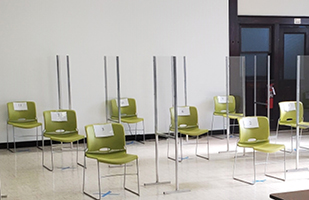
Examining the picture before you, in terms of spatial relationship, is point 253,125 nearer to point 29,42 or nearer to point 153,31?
point 153,31

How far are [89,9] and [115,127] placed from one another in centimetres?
388

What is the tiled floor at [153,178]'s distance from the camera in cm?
558

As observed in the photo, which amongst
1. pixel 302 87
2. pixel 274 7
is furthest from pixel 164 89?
pixel 274 7

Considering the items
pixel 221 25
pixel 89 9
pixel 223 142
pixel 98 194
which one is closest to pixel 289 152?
pixel 223 142

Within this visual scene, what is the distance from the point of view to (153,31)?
367 inches

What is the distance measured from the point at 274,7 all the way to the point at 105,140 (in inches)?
245

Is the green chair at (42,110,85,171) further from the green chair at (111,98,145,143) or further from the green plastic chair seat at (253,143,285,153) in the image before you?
the green plastic chair seat at (253,143,285,153)

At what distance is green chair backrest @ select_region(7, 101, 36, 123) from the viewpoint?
Result: 8266 mm

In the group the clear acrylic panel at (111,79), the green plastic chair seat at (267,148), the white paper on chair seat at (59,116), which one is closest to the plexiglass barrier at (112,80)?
the clear acrylic panel at (111,79)

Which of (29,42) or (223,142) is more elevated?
(29,42)

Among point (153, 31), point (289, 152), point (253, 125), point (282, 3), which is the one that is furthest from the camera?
point (282, 3)

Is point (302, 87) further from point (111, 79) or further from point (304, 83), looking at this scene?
point (111, 79)

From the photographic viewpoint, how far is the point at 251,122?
6.30 meters

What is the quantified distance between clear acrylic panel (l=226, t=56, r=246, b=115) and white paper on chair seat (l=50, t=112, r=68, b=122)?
282cm
